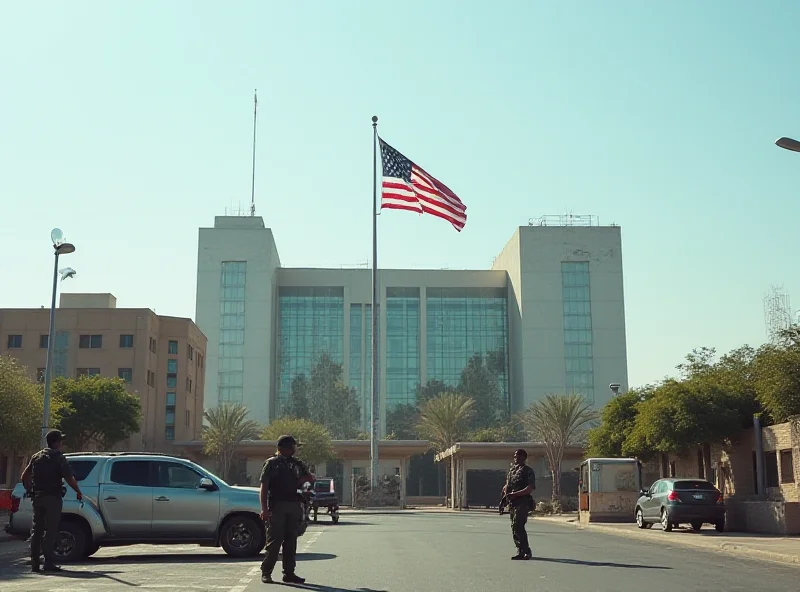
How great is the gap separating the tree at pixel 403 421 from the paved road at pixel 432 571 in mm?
97482

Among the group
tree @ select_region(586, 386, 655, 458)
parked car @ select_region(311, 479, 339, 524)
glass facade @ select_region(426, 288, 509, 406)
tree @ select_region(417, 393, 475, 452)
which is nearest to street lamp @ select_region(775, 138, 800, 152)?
parked car @ select_region(311, 479, 339, 524)

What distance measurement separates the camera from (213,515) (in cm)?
1662

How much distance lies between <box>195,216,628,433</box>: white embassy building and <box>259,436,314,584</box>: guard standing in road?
10643 cm

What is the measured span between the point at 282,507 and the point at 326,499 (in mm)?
25929

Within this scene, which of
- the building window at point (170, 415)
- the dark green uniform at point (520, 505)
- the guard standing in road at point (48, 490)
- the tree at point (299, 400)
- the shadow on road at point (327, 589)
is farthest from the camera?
the tree at point (299, 400)

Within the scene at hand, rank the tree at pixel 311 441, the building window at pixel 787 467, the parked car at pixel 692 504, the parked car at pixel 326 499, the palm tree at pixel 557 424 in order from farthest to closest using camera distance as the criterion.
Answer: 1. the tree at pixel 311 441
2. the palm tree at pixel 557 424
3. the parked car at pixel 326 499
4. the building window at pixel 787 467
5. the parked car at pixel 692 504

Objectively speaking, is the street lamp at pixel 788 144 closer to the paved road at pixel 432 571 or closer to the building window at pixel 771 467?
the paved road at pixel 432 571

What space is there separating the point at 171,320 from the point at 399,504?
98.8 ft

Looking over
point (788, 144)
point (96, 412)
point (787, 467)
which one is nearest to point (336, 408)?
point (96, 412)

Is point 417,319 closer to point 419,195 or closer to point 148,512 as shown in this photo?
point 419,195

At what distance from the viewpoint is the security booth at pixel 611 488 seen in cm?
3900

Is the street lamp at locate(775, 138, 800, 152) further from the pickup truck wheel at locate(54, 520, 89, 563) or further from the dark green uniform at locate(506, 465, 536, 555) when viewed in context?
the pickup truck wheel at locate(54, 520, 89, 563)

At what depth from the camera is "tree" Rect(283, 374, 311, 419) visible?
122m

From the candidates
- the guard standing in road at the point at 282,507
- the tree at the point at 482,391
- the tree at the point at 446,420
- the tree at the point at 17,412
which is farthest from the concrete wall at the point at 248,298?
the guard standing in road at the point at 282,507
